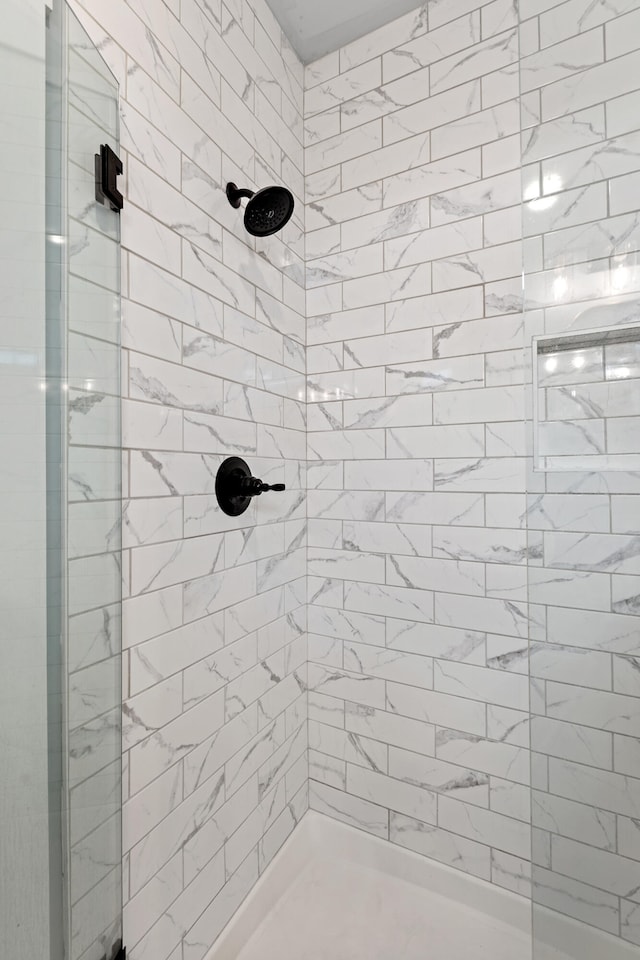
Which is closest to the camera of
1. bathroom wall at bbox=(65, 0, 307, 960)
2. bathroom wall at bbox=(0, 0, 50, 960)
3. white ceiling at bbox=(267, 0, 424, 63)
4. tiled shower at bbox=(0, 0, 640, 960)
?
bathroom wall at bbox=(0, 0, 50, 960)

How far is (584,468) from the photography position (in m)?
0.90

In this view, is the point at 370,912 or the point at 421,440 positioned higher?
the point at 421,440

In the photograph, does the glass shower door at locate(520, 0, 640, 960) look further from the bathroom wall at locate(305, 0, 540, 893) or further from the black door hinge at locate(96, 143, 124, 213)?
the black door hinge at locate(96, 143, 124, 213)

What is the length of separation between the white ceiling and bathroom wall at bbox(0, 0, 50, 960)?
113cm

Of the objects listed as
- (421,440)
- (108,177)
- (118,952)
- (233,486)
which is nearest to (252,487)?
(233,486)

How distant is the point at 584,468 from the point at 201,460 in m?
0.84

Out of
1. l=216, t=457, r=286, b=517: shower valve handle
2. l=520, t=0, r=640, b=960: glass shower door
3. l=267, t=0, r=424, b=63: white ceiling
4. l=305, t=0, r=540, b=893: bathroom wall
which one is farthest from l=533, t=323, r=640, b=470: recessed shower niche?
l=267, t=0, r=424, b=63: white ceiling

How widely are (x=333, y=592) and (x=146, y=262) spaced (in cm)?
111

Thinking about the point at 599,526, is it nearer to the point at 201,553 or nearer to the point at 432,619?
the point at 432,619

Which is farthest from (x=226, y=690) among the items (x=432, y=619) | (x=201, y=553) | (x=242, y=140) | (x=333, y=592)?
(x=242, y=140)

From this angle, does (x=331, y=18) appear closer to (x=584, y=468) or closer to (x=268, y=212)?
(x=268, y=212)

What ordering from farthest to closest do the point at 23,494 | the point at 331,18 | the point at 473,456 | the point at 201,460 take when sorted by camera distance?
the point at 331,18 → the point at 473,456 → the point at 201,460 → the point at 23,494

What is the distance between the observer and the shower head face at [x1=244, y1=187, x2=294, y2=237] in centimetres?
110

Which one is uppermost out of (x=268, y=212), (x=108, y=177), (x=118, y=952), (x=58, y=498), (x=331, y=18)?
(x=331, y=18)
